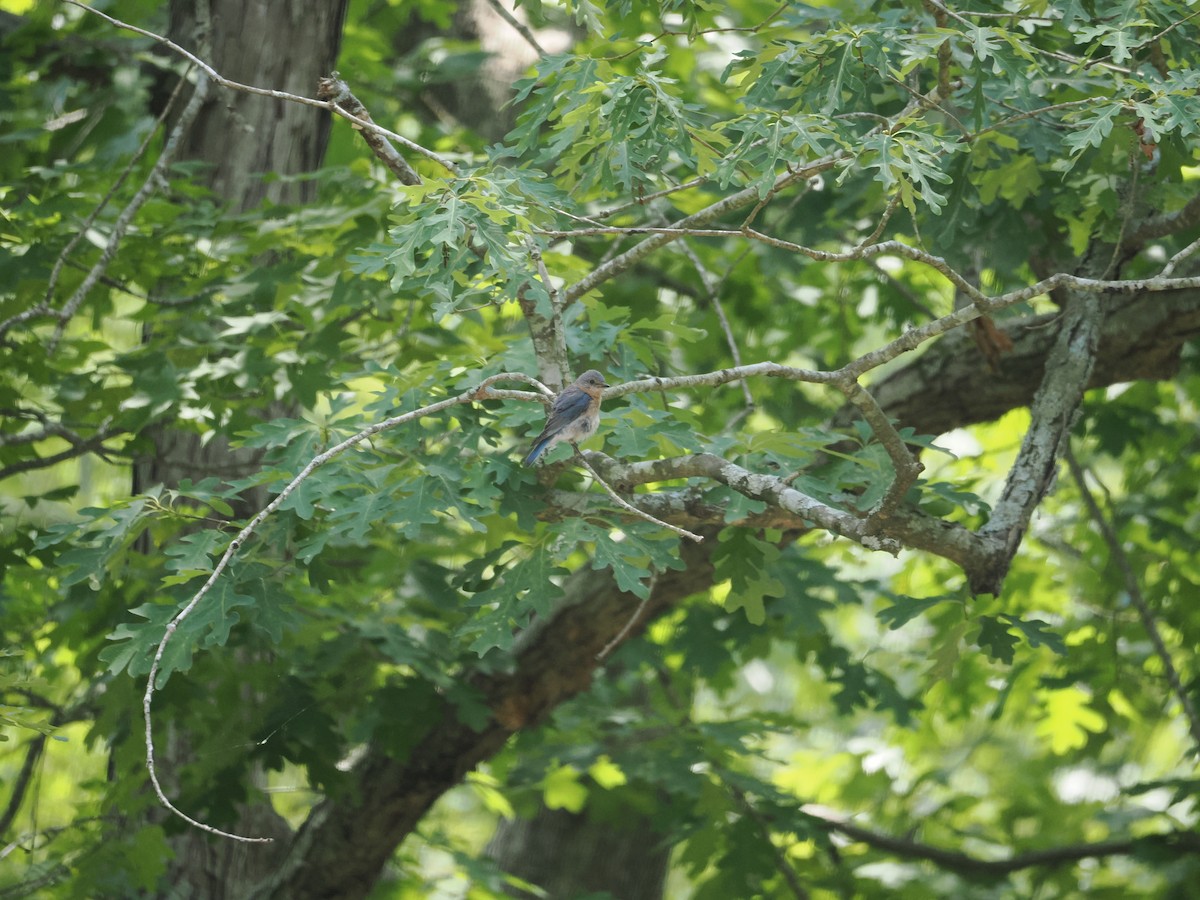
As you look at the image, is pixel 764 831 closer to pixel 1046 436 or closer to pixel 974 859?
pixel 974 859

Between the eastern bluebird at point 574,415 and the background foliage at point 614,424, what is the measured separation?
5.0 inches

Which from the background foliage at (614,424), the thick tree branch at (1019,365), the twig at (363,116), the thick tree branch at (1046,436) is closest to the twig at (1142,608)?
the background foliage at (614,424)

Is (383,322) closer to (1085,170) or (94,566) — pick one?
(94,566)

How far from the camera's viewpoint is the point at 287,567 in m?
3.13

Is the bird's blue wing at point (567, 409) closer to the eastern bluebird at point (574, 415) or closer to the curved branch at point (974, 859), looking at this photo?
the eastern bluebird at point (574, 415)

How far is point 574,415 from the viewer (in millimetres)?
2896

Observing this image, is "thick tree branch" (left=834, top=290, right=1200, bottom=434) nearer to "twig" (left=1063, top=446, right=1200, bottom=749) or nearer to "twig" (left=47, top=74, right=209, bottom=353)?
"twig" (left=1063, top=446, right=1200, bottom=749)

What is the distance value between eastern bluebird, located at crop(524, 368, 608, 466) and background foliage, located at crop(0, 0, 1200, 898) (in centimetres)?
13

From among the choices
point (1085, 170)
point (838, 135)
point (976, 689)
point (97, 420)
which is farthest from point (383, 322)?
point (976, 689)

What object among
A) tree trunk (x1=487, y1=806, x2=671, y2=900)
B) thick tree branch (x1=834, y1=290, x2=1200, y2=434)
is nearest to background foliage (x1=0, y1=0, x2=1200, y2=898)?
thick tree branch (x1=834, y1=290, x2=1200, y2=434)

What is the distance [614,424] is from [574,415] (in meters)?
0.24

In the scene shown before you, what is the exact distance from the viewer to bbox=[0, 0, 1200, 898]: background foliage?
2.91m

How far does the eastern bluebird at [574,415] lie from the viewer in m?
2.87

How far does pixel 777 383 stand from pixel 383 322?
2.17 m
